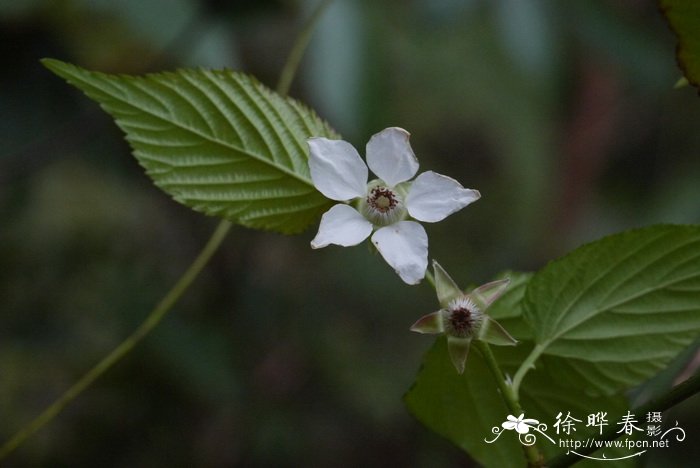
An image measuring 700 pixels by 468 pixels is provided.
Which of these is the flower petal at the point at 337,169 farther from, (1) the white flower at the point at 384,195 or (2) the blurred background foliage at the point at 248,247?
(2) the blurred background foliage at the point at 248,247

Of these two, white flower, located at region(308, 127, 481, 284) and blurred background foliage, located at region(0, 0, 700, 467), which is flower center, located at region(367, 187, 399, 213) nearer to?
white flower, located at region(308, 127, 481, 284)

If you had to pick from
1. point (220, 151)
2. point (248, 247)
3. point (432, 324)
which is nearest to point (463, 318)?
point (432, 324)

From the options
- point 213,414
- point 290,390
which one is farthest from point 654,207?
point 213,414

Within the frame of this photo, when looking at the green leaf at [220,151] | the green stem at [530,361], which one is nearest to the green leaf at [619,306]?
the green stem at [530,361]

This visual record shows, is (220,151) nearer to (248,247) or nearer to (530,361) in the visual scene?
(530,361)

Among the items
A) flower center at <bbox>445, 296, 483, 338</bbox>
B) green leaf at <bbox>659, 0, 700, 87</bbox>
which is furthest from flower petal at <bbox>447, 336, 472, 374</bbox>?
green leaf at <bbox>659, 0, 700, 87</bbox>

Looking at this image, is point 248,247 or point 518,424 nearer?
point 518,424

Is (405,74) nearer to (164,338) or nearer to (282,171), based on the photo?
(164,338)
